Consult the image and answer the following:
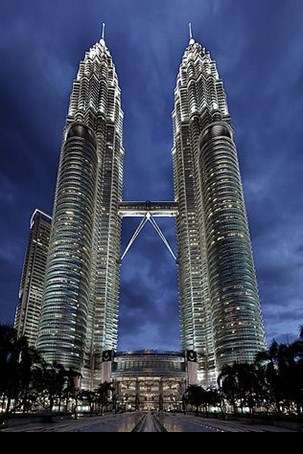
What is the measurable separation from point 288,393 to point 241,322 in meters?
138

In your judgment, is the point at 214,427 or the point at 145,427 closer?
the point at 145,427

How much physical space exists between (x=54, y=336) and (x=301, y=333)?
163 metres

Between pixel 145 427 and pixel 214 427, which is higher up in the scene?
pixel 145 427

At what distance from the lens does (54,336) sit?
192125 mm
